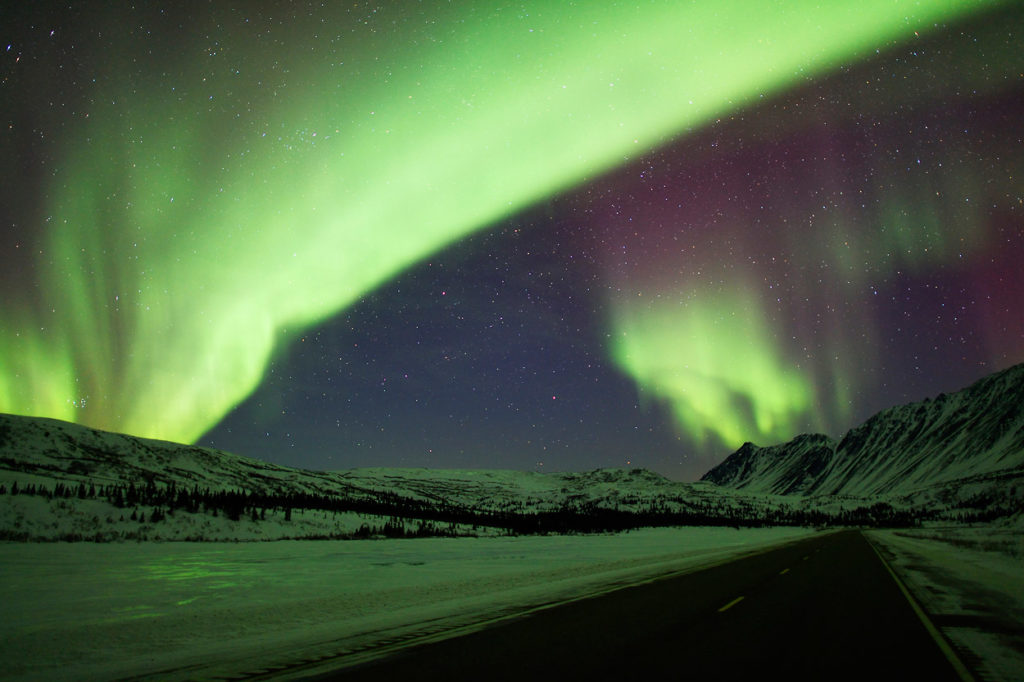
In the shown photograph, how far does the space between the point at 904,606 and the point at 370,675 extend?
11.6 meters

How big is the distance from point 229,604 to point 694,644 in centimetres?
1044

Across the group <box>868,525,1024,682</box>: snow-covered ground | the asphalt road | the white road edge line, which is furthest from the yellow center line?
<box>868,525,1024,682</box>: snow-covered ground

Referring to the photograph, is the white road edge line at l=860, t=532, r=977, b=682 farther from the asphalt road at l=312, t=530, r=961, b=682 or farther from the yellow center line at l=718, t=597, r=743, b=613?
the yellow center line at l=718, t=597, r=743, b=613

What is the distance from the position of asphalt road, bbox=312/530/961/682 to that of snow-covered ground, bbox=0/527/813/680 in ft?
4.06

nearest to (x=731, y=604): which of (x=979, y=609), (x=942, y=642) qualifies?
(x=942, y=642)

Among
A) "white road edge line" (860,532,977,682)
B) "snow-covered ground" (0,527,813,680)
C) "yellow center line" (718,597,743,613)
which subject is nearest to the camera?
"white road edge line" (860,532,977,682)

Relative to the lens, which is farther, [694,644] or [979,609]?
[979,609]

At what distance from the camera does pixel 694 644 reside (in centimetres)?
869

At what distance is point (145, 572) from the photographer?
19.7m

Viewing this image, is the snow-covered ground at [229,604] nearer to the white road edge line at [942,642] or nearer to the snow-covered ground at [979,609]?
the white road edge line at [942,642]

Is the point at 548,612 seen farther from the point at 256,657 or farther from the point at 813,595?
the point at 813,595

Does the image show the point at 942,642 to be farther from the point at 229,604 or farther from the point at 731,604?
the point at 229,604

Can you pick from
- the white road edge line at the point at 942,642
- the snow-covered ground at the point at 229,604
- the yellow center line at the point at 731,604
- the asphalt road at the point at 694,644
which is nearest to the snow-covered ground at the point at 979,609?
the white road edge line at the point at 942,642

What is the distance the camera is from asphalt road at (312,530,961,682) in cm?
711
